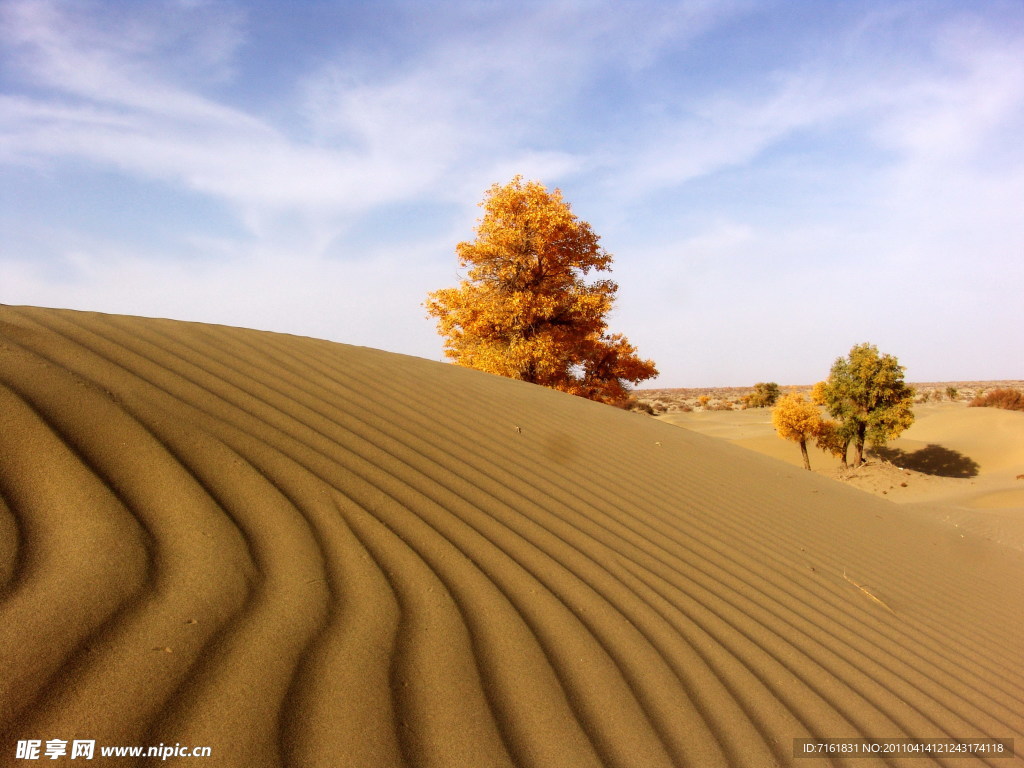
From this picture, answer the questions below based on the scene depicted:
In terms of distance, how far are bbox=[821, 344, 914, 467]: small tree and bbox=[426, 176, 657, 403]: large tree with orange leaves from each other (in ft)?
30.8

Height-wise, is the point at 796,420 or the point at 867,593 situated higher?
the point at 796,420

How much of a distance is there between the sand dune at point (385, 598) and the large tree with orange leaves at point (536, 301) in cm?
1153

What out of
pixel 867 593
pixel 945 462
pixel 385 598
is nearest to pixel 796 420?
pixel 945 462

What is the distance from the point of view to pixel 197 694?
1.41 meters

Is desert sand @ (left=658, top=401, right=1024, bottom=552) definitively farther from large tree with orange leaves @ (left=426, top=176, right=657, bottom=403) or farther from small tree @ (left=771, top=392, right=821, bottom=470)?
large tree with orange leaves @ (left=426, top=176, right=657, bottom=403)

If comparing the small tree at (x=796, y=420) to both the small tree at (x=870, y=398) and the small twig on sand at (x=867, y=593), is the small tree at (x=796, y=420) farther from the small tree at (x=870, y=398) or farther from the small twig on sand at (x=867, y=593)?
the small twig on sand at (x=867, y=593)

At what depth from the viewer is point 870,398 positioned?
22031mm

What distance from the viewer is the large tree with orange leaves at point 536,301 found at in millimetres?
15969

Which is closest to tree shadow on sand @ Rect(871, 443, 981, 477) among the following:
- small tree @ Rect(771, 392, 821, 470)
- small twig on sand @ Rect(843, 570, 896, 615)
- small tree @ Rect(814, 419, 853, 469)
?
small tree @ Rect(814, 419, 853, 469)

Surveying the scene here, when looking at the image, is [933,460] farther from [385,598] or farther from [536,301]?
[385,598]

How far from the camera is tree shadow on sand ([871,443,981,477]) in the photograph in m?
25.2

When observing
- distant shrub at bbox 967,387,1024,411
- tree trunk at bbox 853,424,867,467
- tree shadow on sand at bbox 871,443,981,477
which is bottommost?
tree shadow on sand at bbox 871,443,981,477

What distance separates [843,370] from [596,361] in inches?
426

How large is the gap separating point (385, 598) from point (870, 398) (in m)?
23.5
